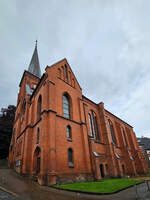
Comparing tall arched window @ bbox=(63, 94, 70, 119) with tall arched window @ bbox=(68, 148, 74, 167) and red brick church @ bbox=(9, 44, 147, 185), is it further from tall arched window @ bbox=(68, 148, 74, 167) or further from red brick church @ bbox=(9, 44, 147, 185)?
tall arched window @ bbox=(68, 148, 74, 167)

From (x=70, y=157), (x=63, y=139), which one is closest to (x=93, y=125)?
(x=70, y=157)

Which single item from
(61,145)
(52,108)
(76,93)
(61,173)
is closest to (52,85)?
(52,108)

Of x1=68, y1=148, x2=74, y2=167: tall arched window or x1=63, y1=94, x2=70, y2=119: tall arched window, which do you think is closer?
x1=68, y1=148, x2=74, y2=167: tall arched window

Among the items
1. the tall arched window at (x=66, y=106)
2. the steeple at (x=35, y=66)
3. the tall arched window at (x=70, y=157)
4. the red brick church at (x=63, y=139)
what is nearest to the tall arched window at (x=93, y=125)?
the red brick church at (x=63, y=139)

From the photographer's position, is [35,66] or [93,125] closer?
[93,125]

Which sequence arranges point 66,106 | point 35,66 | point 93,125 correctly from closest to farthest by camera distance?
point 66,106
point 93,125
point 35,66

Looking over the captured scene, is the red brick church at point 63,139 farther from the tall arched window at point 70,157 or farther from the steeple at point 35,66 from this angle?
the steeple at point 35,66

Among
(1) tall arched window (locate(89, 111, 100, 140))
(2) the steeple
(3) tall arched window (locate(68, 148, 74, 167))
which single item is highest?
A: (2) the steeple

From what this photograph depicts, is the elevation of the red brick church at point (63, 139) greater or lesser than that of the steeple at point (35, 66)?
lesser

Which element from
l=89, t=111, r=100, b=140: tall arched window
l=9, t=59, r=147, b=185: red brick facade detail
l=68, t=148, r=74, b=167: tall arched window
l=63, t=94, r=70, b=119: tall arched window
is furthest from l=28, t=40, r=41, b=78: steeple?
l=68, t=148, r=74, b=167: tall arched window

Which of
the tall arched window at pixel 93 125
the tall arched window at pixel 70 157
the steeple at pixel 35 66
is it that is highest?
the steeple at pixel 35 66

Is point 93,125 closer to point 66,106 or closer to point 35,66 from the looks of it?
point 66,106

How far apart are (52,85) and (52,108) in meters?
3.42

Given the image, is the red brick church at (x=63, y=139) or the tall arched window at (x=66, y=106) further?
the tall arched window at (x=66, y=106)
